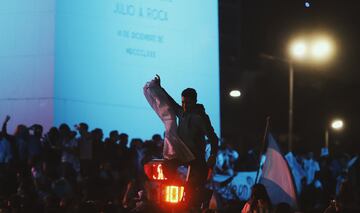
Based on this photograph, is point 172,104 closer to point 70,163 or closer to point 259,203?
point 259,203

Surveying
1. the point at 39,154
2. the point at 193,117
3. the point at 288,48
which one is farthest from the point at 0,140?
the point at 288,48

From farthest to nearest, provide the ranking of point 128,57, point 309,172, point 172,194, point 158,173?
point 309,172, point 128,57, point 158,173, point 172,194

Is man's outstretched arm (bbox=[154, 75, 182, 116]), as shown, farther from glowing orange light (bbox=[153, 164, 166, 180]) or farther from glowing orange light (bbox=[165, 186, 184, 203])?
glowing orange light (bbox=[165, 186, 184, 203])

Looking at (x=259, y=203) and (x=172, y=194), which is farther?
(x=259, y=203)

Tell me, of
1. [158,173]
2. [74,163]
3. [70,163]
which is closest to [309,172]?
[74,163]

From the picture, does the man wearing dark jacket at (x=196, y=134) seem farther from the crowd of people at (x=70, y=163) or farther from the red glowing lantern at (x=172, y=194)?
the crowd of people at (x=70, y=163)

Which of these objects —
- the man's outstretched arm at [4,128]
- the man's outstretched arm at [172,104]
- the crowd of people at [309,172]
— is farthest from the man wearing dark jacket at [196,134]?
the crowd of people at [309,172]

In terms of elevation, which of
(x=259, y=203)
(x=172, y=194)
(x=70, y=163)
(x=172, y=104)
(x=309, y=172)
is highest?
(x=172, y=104)

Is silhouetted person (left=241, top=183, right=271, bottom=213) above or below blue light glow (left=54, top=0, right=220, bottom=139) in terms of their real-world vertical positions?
below

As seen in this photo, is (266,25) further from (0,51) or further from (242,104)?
(0,51)

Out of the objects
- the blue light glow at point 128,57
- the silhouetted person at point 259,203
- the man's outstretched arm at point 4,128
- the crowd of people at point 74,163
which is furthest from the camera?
the blue light glow at point 128,57

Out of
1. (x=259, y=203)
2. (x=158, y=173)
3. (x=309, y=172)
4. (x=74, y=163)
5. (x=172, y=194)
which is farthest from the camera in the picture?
(x=309, y=172)

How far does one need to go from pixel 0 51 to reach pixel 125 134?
3.20 metres

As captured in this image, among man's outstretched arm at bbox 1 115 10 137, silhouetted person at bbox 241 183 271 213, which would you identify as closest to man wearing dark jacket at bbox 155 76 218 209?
silhouetted person at bbox 241 183 271 213
